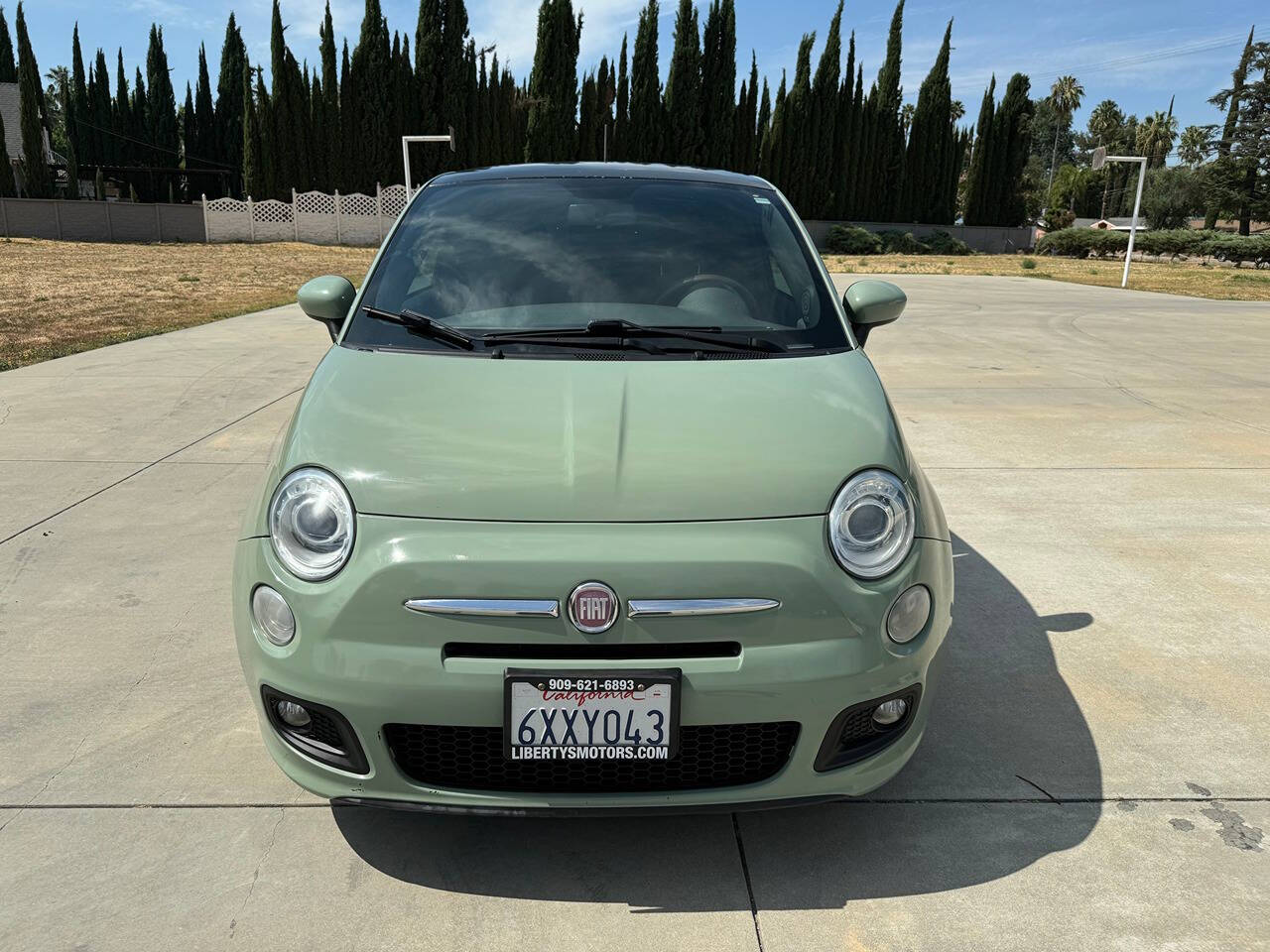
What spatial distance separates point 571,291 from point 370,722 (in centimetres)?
149

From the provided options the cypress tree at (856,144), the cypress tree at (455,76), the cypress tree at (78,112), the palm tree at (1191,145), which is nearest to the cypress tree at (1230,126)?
the palm tree at (1191,145)

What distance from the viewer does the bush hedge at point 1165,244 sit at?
3756 cm

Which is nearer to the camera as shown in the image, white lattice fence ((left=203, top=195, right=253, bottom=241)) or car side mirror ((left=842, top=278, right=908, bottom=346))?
car side mirror ((left=842, top=278, right=908, bottom=346))

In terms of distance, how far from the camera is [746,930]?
1969 mm

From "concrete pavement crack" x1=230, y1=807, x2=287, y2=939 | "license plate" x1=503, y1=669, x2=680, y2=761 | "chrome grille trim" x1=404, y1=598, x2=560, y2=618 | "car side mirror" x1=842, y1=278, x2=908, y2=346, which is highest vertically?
"car side mirror" x1=842, y1=278, x2=908, y2=346

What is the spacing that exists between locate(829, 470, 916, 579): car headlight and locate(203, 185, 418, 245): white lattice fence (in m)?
33.9

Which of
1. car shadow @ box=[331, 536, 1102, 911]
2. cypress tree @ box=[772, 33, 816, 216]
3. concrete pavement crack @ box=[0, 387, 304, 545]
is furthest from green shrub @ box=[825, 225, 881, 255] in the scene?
car shadow @ box=[331, 536, 1102, 911]

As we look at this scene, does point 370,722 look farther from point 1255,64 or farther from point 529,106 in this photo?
point 1255,64

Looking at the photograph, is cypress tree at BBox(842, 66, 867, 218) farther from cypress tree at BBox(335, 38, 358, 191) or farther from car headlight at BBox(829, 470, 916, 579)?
car headlight at BBox(829, 470, 916, 579)

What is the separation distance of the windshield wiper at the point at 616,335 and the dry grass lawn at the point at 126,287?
7978mm

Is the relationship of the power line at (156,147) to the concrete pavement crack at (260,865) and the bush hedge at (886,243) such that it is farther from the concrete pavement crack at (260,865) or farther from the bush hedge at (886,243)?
the concrete pavement crack at (260,865)

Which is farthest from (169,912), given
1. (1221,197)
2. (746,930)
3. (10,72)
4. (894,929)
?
(1221,197)

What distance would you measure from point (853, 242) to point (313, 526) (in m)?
40.9

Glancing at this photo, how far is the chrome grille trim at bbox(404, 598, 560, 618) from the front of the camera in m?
1.86
